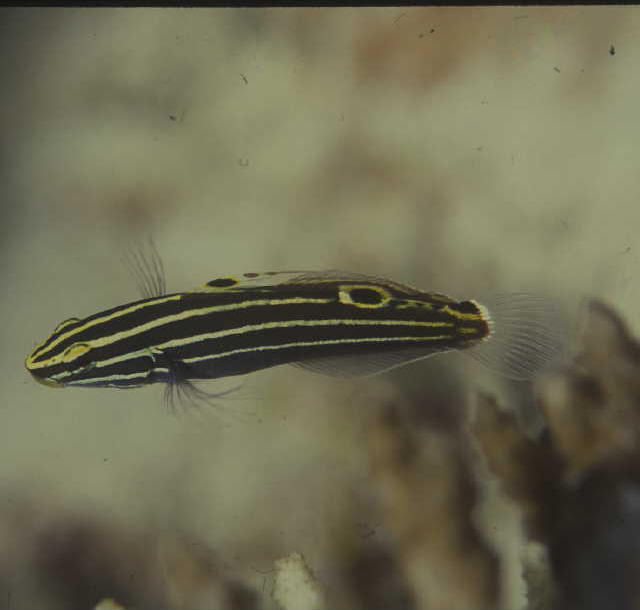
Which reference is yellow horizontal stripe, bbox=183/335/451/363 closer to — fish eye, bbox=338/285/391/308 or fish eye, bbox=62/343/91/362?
fish eye, bbox=338/285/391/308

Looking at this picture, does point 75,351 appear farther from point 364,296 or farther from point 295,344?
point 364,296

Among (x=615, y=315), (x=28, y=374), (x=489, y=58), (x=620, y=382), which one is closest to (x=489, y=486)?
(x=620, y=382)

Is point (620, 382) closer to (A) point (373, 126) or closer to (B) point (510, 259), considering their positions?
(B) point (510, 259)

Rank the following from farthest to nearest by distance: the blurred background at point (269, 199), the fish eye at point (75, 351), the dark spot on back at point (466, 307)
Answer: the blurred background at point (269, 199) < the dark spot on back at point (466, 307) < the fish eye at point (75, 351)

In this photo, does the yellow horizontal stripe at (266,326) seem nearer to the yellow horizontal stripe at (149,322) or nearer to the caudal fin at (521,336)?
the yellow horizontal stripe at (149,322)

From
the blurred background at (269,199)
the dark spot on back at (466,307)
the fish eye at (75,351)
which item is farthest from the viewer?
the blurred background at (269,199)

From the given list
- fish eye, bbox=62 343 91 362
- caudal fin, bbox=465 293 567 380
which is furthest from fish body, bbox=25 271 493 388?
caudal fin, bbox=465 293 567 380

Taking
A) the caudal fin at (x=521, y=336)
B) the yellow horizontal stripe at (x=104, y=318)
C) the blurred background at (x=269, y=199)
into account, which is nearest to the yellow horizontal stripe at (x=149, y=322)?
the yellow horizontal stripe at (x=104, y=318)

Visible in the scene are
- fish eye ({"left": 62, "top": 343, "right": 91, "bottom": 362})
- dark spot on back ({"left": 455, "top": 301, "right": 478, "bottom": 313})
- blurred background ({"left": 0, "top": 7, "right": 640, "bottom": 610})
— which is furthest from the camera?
blurred background ({"left": 0, "top": 7, "right": 640, "bottom": 610})

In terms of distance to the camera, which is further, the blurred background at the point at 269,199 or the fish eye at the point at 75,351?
the blurred background at the point at 269,199
